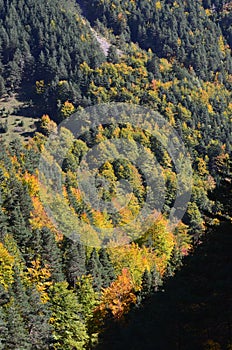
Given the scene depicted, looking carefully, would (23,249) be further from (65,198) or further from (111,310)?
(65,198)

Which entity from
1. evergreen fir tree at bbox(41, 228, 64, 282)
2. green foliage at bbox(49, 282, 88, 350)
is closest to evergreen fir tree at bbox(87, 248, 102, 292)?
evergreen fir tree at bbox(41, 228, 64, 282)

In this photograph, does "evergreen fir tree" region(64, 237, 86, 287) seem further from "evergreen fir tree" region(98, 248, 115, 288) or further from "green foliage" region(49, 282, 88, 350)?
"green foliage" region(49, 282, 88, 350)

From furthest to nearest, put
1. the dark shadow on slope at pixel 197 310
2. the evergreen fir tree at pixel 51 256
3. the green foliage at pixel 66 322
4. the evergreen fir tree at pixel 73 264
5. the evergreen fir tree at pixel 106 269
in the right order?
the evergreen fir tree at pixel 106 269 → the evergreen fir tree at pixel 73 264 → the evergreen fir tree at pixel 51 256 → the green foliage at pixel 66 322 → the dark shadow on slope at pixel 197 310

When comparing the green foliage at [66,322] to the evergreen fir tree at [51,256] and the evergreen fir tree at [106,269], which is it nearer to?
the evergreen fir tree at [51,256]

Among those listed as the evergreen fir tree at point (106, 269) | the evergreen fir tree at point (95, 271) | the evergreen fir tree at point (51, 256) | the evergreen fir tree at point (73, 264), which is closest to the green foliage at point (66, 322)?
the evergreen fir tree at point (51, 256)

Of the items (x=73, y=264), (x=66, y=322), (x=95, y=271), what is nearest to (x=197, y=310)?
(x=66, y=322)

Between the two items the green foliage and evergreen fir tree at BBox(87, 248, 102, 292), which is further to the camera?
evergreen fir tree at BBox(87, 248, 102, 292)

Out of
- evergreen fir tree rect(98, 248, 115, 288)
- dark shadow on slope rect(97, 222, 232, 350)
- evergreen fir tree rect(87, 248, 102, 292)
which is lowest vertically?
evergreen fir tree rect(98, 248, 115, 288)

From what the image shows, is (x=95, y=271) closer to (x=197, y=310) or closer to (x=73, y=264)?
(x=73, y=264)
